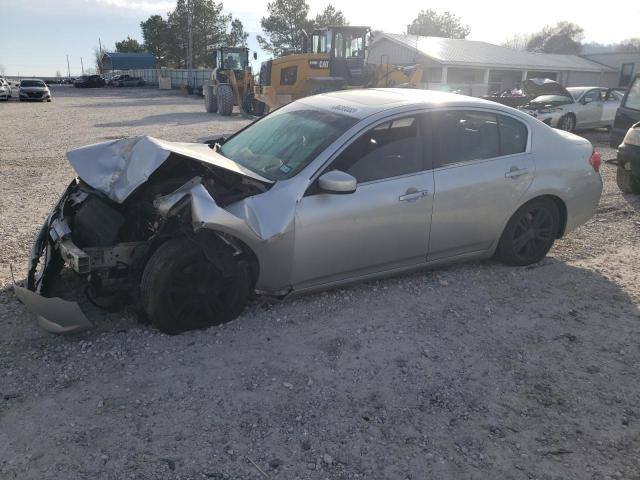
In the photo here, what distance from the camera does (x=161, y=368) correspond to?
323 centimetres

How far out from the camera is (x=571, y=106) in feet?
49.4

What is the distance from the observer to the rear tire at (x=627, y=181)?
7.58 m

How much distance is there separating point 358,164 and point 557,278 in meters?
2.25

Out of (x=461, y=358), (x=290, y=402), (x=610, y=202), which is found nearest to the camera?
(x=290, y=402)

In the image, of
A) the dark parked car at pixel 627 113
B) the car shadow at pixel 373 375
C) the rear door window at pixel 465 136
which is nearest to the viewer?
the car shadow at pixel 373 375

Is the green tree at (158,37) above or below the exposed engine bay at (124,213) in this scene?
above

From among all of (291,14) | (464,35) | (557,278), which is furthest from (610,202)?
(464,35)

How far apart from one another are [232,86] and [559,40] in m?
57.6

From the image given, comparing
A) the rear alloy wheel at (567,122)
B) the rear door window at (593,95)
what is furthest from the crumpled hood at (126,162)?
the rear door window at (593,95)

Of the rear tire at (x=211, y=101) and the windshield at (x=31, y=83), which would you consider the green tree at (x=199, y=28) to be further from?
the rear tire at (x=211, y=101)

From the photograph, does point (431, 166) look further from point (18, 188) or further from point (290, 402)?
point (18, 188)

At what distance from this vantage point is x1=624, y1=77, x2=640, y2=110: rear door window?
1092 centimetres

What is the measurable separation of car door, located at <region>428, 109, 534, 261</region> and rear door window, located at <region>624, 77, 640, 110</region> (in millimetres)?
8056

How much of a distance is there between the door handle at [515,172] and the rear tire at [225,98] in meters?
19.1
